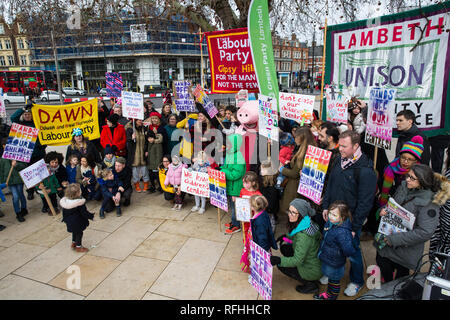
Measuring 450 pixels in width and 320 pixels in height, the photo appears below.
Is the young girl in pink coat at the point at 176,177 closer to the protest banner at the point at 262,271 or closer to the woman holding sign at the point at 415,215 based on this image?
the protest banner at the point at 262,271

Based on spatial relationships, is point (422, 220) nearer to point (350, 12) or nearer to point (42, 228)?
point (42, 228)

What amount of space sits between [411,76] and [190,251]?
4.15 metres

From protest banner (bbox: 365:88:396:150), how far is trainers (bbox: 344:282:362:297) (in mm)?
1848

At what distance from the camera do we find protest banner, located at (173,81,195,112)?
6.89 metres

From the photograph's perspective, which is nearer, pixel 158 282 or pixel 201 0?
pixel 158 282

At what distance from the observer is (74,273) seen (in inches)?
158

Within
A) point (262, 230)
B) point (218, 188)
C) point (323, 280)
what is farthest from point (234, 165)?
point (323, 280)

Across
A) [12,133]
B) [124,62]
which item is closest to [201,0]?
[12,133]

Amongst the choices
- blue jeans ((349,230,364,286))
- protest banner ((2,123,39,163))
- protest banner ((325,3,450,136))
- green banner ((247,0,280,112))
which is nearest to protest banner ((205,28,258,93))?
green banner ((247,0,280,112))

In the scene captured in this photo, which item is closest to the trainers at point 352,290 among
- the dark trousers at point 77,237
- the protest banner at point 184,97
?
the dark trousers at point 77,237

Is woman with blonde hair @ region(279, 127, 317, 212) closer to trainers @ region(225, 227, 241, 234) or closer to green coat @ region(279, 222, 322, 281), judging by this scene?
trainers @ region(225, 227, 241, 234)

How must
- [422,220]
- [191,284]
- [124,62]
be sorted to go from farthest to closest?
1. [124,62]
2. [191,284]
3. [422,220]

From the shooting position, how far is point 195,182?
5391mm

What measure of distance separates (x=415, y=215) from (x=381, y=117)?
165 centimetres
